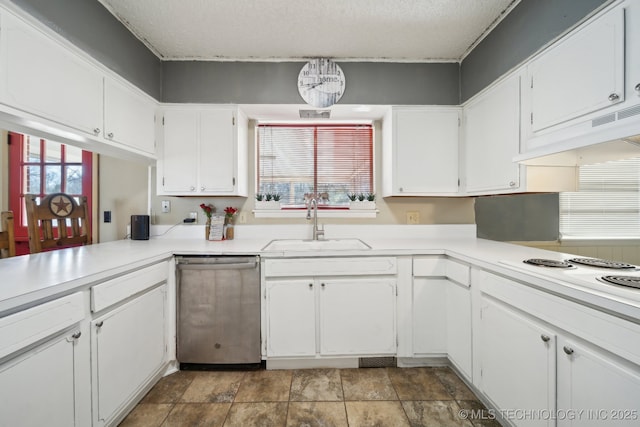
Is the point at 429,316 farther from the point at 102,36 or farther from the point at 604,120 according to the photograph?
the point at 102,36

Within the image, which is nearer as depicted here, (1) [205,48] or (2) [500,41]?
(2) [500,41]

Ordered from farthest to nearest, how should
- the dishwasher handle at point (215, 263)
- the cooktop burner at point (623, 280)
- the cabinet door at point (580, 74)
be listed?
the dishwasher handle at point (215, 263)
the cabinet door at point (580, 74)
the cooktop burner at point (623, 280)

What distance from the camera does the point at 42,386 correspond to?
0.96m

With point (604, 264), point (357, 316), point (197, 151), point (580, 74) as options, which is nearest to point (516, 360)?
point (604, 264)

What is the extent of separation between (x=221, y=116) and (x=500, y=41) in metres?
2.14

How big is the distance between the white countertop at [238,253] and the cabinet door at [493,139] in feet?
1.65

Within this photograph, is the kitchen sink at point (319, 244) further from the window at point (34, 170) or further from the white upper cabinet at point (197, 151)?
the window at point (34, 170)

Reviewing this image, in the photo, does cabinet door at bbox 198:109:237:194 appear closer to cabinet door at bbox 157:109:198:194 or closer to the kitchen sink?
cabinet door at bbox 157:109:198:194

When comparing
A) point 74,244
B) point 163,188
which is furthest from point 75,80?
point 74,244

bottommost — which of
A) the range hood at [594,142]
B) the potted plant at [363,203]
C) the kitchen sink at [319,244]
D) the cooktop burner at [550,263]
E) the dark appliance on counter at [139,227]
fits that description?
the kitchen sink at [319,244]

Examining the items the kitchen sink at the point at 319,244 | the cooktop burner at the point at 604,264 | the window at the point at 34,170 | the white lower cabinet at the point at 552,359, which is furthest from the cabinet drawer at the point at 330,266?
the window at the point at 34,170

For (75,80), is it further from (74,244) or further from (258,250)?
(258,250)

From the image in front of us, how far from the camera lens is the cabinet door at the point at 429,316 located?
6.21ft

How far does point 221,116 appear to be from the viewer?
87.2 inches
